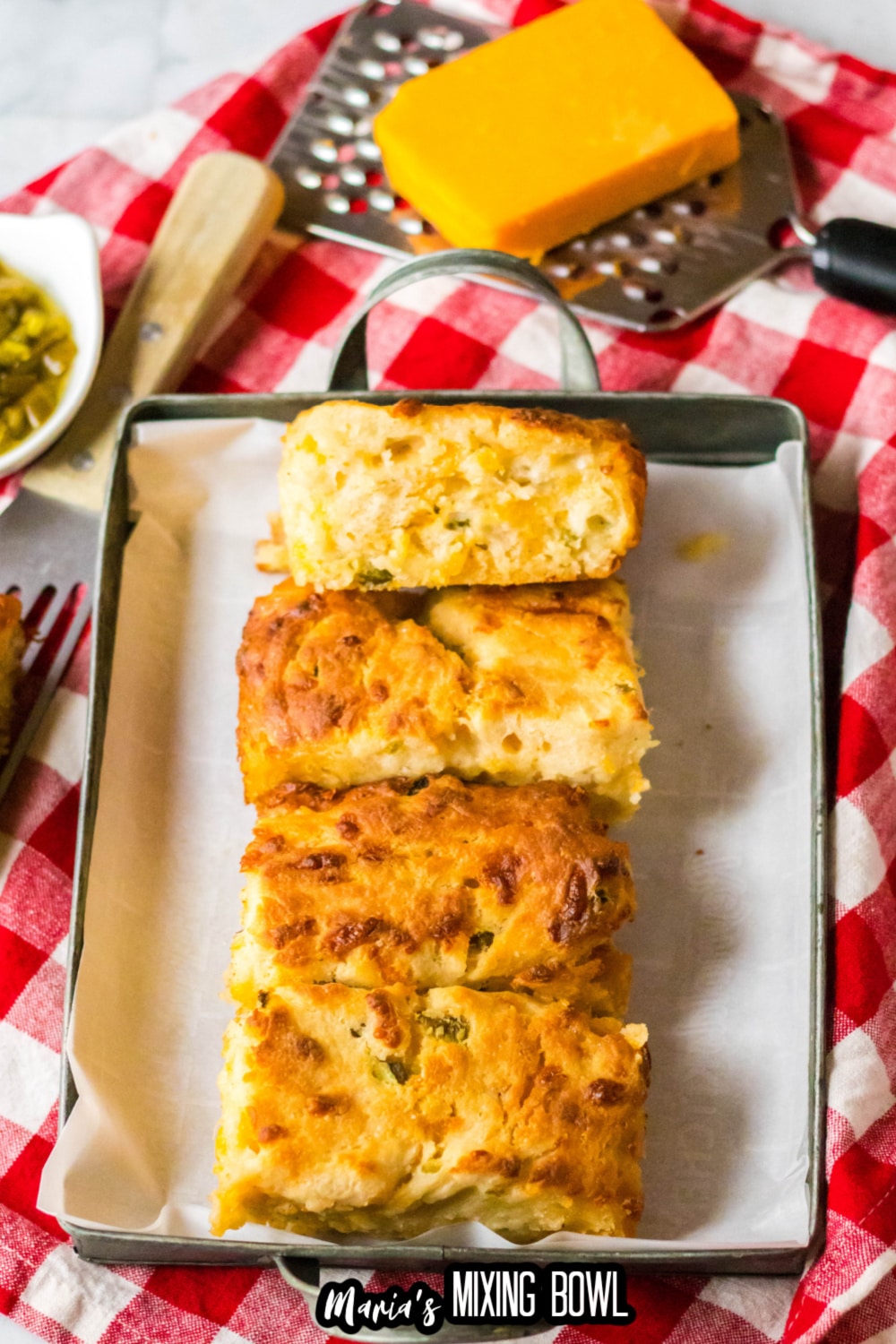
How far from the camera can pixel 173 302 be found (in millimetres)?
4152

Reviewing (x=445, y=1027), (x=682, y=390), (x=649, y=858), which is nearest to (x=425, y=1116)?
(x=445, y=1027)

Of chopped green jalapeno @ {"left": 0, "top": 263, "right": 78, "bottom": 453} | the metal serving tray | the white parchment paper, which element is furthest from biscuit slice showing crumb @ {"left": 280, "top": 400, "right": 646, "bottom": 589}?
chopped green jalapeno @ {"left": 0, "top": 263, "right": 78, "bottom": 453}

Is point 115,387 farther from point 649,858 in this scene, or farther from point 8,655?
point 649,858

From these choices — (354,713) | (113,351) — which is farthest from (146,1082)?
(113,351)

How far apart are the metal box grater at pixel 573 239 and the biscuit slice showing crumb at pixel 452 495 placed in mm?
1106

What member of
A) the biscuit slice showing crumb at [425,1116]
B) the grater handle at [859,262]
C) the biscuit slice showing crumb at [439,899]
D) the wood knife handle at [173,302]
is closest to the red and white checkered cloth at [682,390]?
the grater handle at [859,262]

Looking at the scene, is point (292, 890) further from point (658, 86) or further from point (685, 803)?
point (658, 86)

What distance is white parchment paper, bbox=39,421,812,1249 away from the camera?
307 cm

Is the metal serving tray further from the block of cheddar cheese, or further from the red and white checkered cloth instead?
the block of cheddar cheese

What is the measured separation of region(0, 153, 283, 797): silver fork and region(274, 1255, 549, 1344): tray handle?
1.48 metres

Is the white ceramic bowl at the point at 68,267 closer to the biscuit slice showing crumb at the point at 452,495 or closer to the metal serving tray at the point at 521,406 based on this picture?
the metal serving tray at the point at 521,406

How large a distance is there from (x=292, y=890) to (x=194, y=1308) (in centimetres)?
101

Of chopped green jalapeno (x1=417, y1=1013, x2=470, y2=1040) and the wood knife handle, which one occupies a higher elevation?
Result: the wood knife handle

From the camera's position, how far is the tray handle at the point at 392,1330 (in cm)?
293
